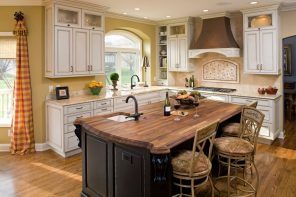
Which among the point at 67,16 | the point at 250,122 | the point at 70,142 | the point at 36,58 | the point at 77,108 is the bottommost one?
the point at 70,142

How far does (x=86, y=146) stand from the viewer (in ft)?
9.69

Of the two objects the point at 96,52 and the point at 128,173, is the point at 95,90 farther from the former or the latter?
the point at 128,173

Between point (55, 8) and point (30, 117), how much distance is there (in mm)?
1994

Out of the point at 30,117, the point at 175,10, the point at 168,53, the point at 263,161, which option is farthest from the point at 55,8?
the point at 263,161

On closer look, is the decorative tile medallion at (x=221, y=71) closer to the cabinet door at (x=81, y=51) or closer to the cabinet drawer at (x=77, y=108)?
the cabinet door at (x=81, y=51)

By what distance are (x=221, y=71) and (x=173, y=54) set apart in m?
1.33

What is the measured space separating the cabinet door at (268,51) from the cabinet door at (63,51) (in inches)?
151

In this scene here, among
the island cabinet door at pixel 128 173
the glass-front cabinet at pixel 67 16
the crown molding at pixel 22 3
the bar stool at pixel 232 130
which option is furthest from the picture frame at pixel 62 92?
the bar stool at pixel 232 130

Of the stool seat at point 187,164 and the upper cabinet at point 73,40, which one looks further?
the upper cabinet at point 73,40

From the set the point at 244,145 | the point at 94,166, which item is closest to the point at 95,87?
the point at 94,166

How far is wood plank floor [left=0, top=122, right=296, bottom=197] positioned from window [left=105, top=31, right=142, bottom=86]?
276cm

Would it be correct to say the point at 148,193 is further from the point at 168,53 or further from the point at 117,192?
the point at 168,53

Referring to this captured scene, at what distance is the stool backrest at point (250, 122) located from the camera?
122 inches

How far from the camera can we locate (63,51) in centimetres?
471
